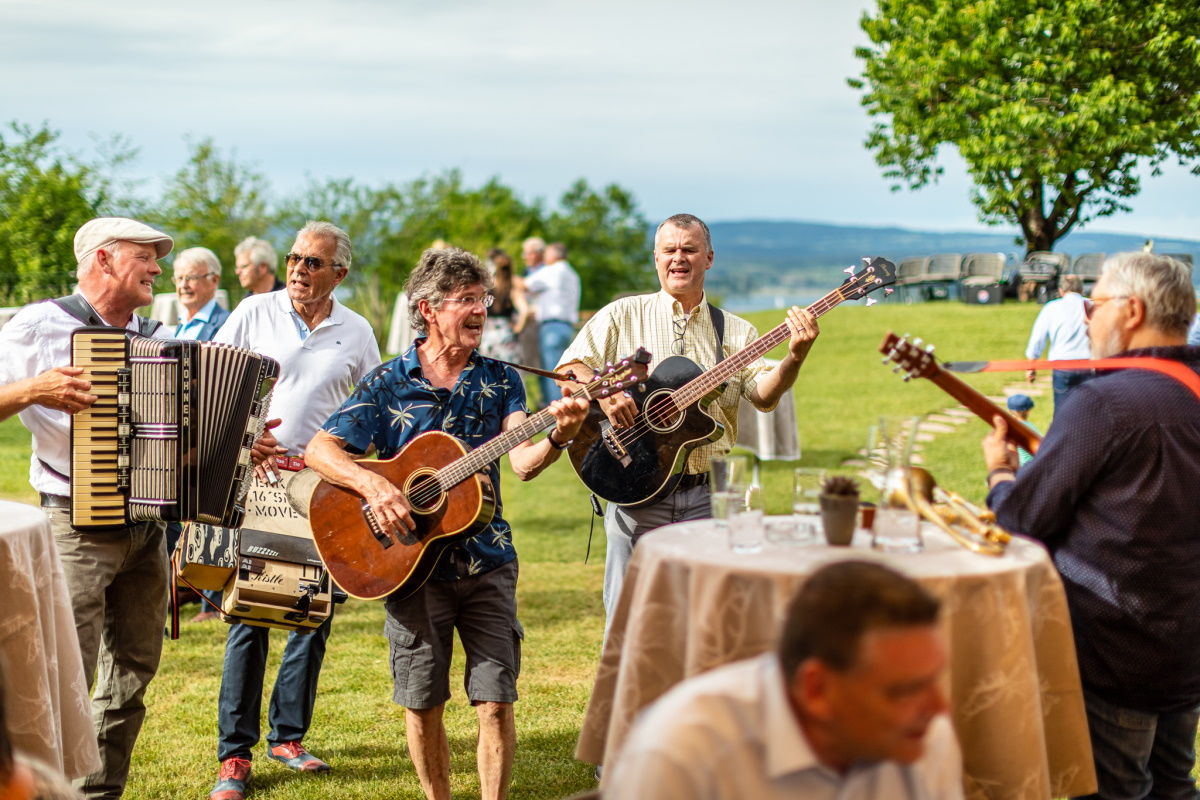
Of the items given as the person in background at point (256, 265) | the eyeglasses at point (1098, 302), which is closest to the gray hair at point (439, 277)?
the eyeglasses at point (1098, 302)

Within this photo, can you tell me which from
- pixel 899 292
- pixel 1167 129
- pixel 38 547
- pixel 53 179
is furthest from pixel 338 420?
pixel 1167 129

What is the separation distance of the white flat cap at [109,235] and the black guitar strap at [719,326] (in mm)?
2320

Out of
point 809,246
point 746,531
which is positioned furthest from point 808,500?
point 809,246

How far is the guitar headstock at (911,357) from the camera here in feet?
12.0

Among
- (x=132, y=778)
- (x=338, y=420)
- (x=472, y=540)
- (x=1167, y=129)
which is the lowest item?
(x=132, y=778)

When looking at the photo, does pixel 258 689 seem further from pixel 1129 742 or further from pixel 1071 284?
pixel 1071 284

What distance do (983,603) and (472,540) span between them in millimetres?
2041

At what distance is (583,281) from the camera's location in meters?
56.9

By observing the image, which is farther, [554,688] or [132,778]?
[554,688]

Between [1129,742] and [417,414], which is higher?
[417,414]

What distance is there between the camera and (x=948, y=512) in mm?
3443

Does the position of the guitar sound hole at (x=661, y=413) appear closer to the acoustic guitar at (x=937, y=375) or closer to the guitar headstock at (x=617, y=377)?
the guitar headstock at (x=617, y=377)

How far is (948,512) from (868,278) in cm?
213

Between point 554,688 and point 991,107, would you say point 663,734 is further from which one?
point 991,107
